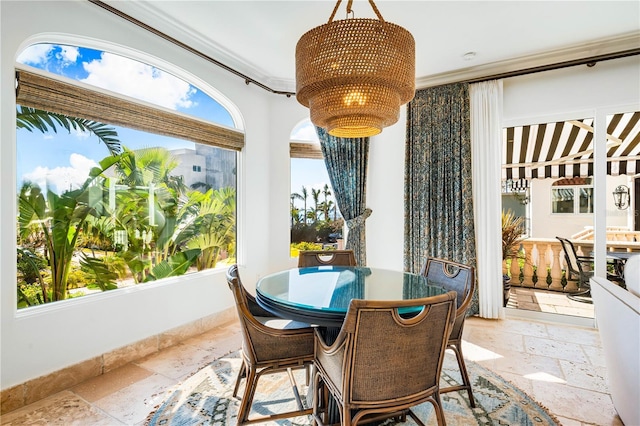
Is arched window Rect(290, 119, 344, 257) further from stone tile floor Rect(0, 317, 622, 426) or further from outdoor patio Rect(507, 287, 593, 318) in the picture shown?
outdoor patio Rect(507, 287, 593, 318)

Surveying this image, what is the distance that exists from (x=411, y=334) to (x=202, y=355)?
2158mm

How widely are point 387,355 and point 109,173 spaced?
2.59 meters

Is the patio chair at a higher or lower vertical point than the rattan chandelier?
lower

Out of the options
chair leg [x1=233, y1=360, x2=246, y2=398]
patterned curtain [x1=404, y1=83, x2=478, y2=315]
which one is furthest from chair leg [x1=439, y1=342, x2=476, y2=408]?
patterned curtain [x1=404, y1=83, x2=478, y2=315]

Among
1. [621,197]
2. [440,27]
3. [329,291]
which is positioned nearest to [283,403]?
[329,291]

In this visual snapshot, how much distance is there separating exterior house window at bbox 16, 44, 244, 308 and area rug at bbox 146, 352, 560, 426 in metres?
1.17

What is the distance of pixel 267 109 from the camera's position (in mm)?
4141

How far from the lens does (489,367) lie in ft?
8.30

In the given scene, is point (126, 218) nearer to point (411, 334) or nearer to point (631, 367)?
point (411, 334)

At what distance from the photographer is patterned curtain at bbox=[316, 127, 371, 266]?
4.12 meters

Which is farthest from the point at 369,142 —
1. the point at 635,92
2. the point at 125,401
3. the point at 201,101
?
the point at 125,401

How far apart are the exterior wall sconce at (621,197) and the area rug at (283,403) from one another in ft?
7.85

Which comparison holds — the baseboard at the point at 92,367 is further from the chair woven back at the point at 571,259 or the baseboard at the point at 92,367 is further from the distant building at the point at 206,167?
the chair woven back at the point at 571,259

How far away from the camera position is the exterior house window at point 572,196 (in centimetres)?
342
